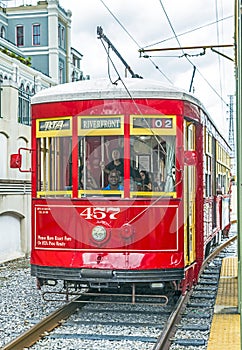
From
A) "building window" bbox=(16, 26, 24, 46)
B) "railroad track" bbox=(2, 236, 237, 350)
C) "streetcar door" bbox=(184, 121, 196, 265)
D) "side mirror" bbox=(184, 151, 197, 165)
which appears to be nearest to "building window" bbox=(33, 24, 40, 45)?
"building window" bbox=(16, 26, 24, 46)

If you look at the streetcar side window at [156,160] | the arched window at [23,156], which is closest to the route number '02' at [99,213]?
the streetcar side window at [156,160]

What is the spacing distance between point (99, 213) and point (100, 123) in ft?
3.63

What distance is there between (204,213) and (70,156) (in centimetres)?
304

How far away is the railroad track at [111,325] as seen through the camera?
7.55m

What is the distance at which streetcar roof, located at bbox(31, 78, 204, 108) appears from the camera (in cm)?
864

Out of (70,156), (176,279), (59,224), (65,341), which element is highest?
(70,156)

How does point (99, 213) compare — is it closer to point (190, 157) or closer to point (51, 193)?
point (51, 193)

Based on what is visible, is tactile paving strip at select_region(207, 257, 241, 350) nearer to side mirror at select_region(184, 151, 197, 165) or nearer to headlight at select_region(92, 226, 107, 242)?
headlight at select_region(92, 226, 107, 242)

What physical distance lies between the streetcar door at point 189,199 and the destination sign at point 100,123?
94cm

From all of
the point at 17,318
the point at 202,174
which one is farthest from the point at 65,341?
the point at 202,174

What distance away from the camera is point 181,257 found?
8.61 meters

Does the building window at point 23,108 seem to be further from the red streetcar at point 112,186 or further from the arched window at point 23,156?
the red streetcar at point 112,186

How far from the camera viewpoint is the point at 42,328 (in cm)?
807

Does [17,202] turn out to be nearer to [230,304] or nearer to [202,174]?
[202,174]
